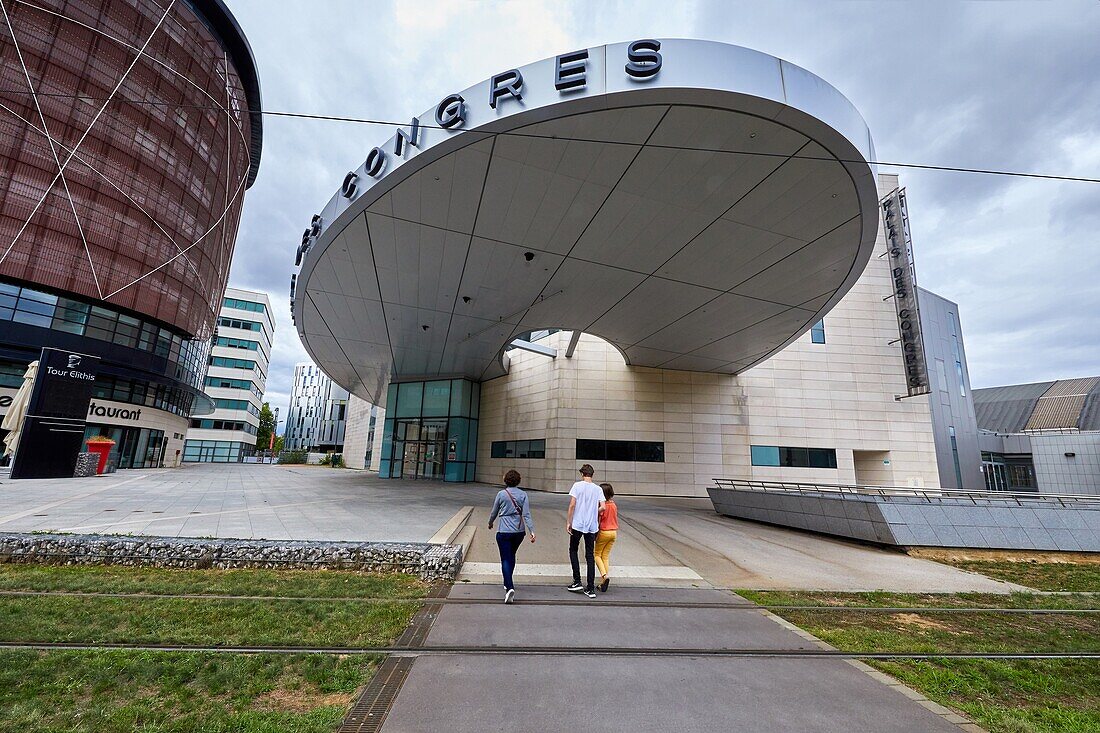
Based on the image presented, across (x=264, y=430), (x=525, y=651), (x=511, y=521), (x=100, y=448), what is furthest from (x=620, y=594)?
(x=264, y=430)

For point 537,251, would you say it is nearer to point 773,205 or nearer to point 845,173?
point 773,205

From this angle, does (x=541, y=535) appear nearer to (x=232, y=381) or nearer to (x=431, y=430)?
(x=431, y=430)

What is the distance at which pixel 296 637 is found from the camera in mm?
4344

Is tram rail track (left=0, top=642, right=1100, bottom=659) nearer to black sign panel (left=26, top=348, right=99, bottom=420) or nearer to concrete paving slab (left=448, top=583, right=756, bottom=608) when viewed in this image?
concrete paving slab (left=448, top=583, right=756, bottom=608)

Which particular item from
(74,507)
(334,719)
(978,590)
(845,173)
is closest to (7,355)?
(74,507)

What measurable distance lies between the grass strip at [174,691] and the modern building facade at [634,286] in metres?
8.97

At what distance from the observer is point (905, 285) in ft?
93.1

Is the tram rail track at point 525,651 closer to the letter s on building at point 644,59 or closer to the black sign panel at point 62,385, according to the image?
the letter s on building at point 644,59

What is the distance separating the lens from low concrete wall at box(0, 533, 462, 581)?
267 inches

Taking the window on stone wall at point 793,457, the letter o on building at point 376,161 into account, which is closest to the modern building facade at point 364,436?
the window on stone wall at point 793,457

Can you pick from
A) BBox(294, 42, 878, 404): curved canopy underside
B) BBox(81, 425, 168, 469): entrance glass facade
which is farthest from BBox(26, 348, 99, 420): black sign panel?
BBox(81, 425, 168, 469): entrance glass facade

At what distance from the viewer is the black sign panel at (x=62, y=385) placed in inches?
628

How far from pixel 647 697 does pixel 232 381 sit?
72.0m

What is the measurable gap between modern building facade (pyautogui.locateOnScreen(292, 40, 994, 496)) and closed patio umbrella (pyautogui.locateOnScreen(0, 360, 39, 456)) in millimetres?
8596
